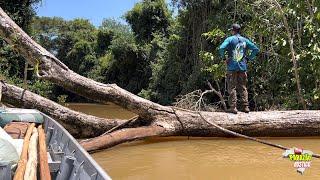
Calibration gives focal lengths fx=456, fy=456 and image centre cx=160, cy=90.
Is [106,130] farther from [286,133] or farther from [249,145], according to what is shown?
[286,133]

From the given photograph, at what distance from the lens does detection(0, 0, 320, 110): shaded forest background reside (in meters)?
11.0

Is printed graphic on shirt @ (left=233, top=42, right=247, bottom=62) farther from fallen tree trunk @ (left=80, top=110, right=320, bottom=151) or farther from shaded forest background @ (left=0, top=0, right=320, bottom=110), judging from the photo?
shaded forest background @ (left=0, top=0, right=320, bottom=110)

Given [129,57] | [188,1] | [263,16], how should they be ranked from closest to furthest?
[263,16], [188,1], [129,57]

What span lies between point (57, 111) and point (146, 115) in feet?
4.84

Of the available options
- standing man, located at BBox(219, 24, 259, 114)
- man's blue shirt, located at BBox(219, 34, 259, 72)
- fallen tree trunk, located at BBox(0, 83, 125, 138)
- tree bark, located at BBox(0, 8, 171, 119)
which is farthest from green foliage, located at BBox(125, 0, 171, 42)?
fallen tree trunk, located at BBox(0, 83, 125, 138)

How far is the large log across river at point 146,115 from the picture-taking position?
7543 millimetres

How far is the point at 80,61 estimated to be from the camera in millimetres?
35969

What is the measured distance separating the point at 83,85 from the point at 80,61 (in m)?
28.8

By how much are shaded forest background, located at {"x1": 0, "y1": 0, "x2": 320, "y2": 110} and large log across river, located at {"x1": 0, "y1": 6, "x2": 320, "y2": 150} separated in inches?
85.3

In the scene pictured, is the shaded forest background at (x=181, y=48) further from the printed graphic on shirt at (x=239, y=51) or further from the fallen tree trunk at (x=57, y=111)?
the fallen tree trunk at (x=57, y=111)

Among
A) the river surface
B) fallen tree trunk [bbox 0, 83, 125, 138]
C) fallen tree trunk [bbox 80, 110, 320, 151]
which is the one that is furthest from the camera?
fallen tree trunk [bbox 80, 110, 320, 151]

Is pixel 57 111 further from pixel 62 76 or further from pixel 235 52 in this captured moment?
pixel 235 52

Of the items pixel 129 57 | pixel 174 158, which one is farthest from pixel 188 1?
pixel 174 158

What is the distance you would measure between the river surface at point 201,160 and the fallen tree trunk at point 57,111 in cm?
61
